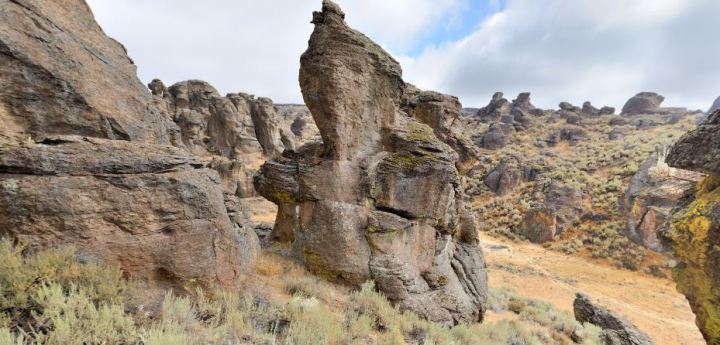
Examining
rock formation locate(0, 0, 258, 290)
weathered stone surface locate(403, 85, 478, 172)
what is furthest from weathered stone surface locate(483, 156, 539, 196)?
rock formation locate(0, 0, 258, 290)

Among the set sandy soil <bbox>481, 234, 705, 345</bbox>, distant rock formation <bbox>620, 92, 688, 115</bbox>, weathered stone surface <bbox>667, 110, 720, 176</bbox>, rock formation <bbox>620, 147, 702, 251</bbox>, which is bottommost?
sandy soil <bbox>481, 234, 705, 345</bbox>

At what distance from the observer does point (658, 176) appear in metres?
8.27

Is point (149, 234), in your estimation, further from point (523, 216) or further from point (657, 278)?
point (523, 216)

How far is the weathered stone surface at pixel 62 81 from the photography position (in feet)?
17.1

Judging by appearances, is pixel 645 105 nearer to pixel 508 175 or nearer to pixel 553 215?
pixel 508 175

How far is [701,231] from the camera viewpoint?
6.10 metres

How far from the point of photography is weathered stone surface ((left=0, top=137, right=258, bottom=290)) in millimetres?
4457

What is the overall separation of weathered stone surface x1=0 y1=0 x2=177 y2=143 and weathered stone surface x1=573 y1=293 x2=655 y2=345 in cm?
1357

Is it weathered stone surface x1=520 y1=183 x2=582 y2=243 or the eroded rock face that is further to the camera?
weathered stone surface x1=520 y1=183 x2=582 y2=243

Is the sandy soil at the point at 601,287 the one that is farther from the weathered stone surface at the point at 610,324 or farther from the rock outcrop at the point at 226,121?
the rock outcrop at the point at 226,121

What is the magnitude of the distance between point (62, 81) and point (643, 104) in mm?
92708

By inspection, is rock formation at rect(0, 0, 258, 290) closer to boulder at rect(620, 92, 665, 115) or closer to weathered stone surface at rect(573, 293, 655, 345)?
weathered stone surface at rect(573, 293, 655, 345)

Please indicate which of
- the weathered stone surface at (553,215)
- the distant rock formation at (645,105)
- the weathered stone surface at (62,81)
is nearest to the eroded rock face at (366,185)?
the weathered stone surface at (62,81)

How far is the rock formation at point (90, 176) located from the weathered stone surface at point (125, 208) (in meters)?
0.01
